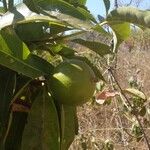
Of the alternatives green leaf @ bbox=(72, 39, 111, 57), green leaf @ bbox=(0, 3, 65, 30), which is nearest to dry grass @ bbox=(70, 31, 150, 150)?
green leaf @ bbox=(72, 39, 111, 57)

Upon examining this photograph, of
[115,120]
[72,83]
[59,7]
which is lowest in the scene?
[115,120]

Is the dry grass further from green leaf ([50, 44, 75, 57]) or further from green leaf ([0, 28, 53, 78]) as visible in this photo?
green leaf ([0, 28, 53, 78])

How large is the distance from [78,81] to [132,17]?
117 millimetres

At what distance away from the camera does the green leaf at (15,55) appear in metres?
0.61

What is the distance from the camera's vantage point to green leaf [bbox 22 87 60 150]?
66 centimetres

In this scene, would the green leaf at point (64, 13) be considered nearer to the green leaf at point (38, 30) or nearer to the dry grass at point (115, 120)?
the green leaf at point (38, 30)

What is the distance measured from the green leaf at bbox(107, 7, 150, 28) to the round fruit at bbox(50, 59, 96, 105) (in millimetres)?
80

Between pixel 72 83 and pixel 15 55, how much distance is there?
0.29 ft

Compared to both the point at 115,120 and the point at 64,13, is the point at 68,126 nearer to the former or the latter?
the point at 64,13

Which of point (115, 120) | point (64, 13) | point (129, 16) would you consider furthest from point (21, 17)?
point (115, 120)

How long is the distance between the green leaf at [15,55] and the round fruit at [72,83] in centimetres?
3

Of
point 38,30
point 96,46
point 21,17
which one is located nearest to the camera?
point 21,17

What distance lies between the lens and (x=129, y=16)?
0.65 metres

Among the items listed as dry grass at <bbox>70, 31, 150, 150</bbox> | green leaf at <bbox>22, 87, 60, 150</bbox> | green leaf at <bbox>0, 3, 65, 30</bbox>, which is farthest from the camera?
dry grass at <bbox>70, 31, 150, 150</bbox>
